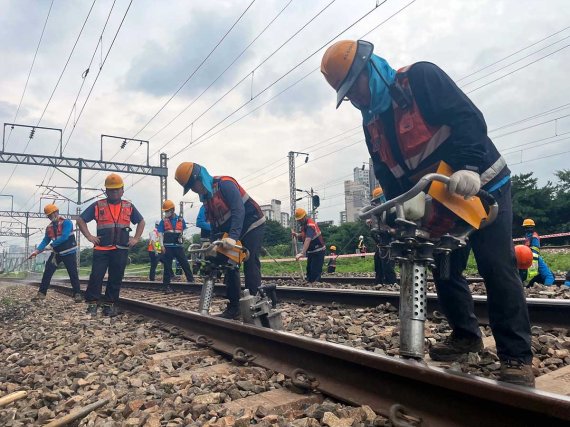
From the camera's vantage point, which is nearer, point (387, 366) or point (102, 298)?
point (387, 366)

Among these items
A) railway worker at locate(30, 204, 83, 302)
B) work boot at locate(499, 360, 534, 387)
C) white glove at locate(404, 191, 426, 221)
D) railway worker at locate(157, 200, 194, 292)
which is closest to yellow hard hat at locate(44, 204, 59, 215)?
railway worker at locate(30, 204, 83, 302)

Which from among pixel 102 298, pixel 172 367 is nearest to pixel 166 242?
pixel 102 298

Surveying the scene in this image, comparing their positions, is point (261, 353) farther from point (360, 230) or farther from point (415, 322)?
point (360, 230)

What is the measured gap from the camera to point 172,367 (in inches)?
141

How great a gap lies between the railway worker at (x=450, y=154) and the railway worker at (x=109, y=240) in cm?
529

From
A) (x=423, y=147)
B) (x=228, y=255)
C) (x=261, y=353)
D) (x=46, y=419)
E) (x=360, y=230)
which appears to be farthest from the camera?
(x=360, y=230)

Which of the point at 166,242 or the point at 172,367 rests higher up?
the point at 166,242

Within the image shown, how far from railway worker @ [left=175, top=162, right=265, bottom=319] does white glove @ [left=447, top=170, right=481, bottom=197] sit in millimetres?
2903

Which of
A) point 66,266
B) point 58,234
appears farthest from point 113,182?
point 66,266

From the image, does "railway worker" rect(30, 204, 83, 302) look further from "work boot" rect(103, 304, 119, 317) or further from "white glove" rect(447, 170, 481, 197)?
"white glove" rect(447, 170, 481, 197)

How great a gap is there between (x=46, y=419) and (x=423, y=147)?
261 cm

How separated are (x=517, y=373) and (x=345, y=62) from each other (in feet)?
6.33

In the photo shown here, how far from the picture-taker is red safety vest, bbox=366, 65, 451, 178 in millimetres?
2742

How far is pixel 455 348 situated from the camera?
3137 millimetres
